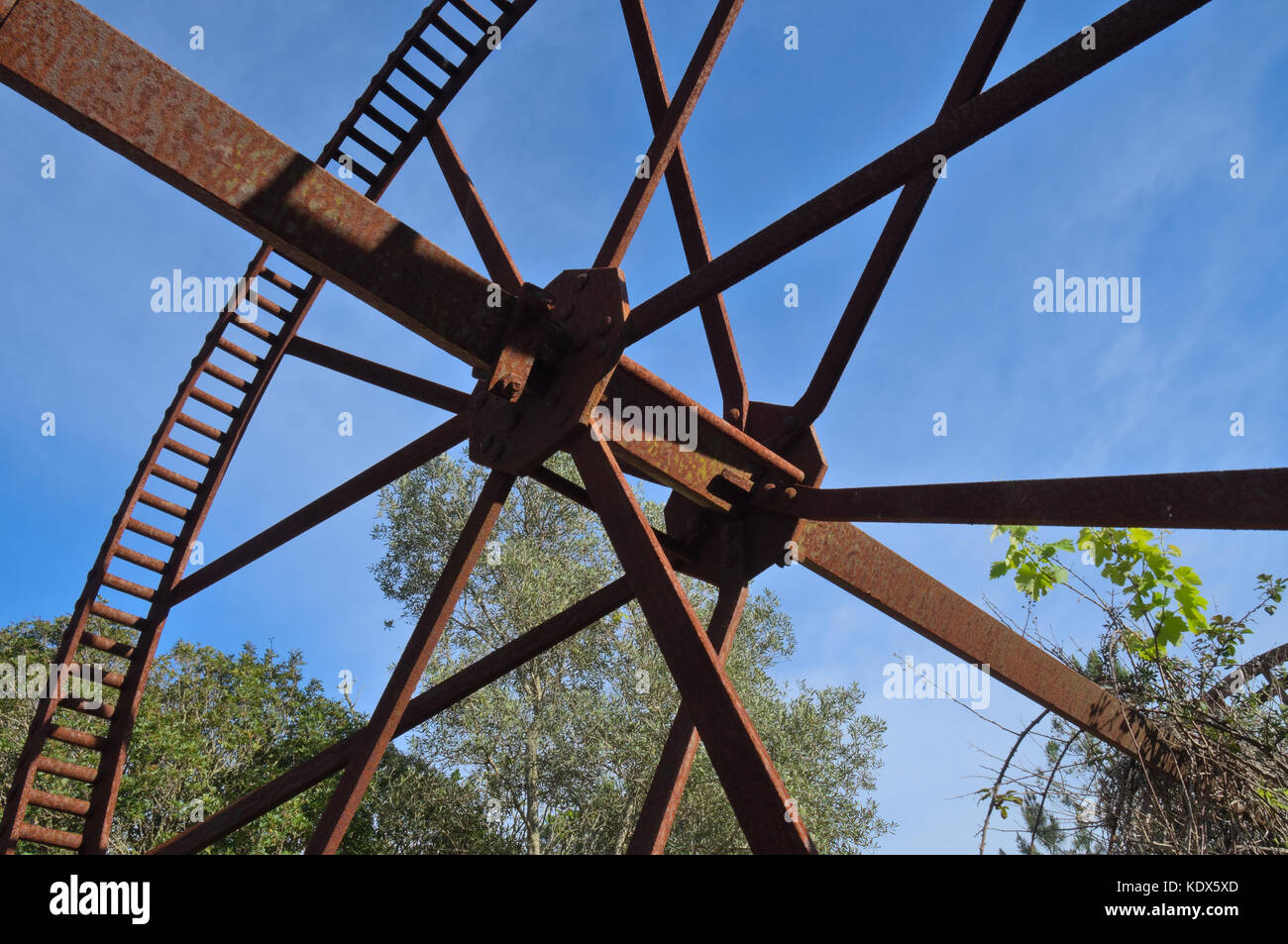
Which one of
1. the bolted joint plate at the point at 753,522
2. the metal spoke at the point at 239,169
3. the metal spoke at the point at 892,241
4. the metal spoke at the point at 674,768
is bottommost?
the metal spoke at the point at 674,768

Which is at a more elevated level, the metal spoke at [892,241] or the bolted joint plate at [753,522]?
the metal spoke at [892,241]

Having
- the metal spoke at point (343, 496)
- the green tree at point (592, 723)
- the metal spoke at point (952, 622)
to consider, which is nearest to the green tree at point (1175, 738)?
the metal spoke at point (952, 622)

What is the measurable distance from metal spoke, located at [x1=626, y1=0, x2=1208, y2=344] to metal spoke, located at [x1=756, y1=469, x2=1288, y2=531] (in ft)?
2.64

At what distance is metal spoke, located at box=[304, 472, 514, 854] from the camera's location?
289 cm

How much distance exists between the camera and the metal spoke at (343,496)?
12.9ft

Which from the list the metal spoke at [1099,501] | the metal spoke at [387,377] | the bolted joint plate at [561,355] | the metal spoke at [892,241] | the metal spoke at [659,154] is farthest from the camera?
the metal spoke at [387,377]

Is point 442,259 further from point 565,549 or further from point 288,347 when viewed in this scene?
point 565,549

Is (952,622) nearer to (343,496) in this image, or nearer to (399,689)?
(399,689)

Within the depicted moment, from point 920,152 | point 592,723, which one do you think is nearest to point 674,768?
point 920,152

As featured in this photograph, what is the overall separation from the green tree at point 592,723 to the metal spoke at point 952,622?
35.8ft

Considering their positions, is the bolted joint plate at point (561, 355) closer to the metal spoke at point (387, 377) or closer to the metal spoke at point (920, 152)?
the metal spoke at point (920, 152)

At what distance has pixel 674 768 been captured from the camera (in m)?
3.29

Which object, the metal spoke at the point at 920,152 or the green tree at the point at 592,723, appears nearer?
the metal spoke at the point at 920,152

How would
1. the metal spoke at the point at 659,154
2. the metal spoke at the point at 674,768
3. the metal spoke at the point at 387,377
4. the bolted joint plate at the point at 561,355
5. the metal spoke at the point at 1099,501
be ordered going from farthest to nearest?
1. the metal spoke at the point at 387,377
2. the metal spoke at the point at 659,154
3. the metal spoke at the point at 674,768
4. the bolted joint plate at the point at 561,355
5. the metal spoke at the point at 1099,501
